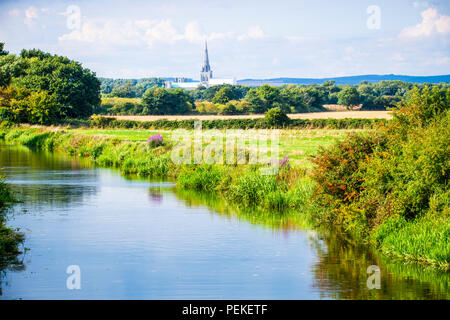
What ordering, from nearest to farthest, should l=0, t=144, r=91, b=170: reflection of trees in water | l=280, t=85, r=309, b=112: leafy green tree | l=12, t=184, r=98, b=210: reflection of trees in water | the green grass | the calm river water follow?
the calm river water
the green grass
l=12, t=184, r=98, b=210: reflection of trees in water
l=0, t=144, r=91, b=170: reflection of trees in water
l=280, t=85, r=309, b=112: leafy green tree

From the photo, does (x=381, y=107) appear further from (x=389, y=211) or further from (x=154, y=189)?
(x=389, y=211)

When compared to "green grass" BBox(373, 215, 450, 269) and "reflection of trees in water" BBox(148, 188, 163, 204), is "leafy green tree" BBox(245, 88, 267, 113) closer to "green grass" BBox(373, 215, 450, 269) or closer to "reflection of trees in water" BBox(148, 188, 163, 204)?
"reflection of trees in water" BBox(148, 188, 163, 204)

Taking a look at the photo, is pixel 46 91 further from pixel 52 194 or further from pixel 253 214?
pixel 253 214

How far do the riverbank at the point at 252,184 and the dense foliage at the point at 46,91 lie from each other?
19.0m

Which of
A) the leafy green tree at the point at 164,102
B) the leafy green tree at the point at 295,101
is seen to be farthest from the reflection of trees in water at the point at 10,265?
the leafy green tree at the point at 295,101

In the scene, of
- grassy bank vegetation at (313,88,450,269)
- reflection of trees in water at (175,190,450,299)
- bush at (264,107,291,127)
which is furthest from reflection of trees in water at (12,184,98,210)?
bush at (264,107,291,127)

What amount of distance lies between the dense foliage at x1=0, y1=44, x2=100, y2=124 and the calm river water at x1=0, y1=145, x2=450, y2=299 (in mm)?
45968

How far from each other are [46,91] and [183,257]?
200 feet

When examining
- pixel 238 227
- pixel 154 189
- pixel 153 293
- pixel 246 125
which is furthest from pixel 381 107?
pixel 153 293

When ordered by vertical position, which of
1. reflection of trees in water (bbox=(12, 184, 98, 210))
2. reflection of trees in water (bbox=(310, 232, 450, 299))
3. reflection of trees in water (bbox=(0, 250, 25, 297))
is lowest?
reflection of trees in water (bbox=(310, 232, 450, 299))

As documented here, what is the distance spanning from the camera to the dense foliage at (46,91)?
2621 inches

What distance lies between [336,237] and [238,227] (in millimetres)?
3080

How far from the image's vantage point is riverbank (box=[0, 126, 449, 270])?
13.4 metres

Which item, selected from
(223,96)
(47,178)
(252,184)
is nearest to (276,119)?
(47,178)
